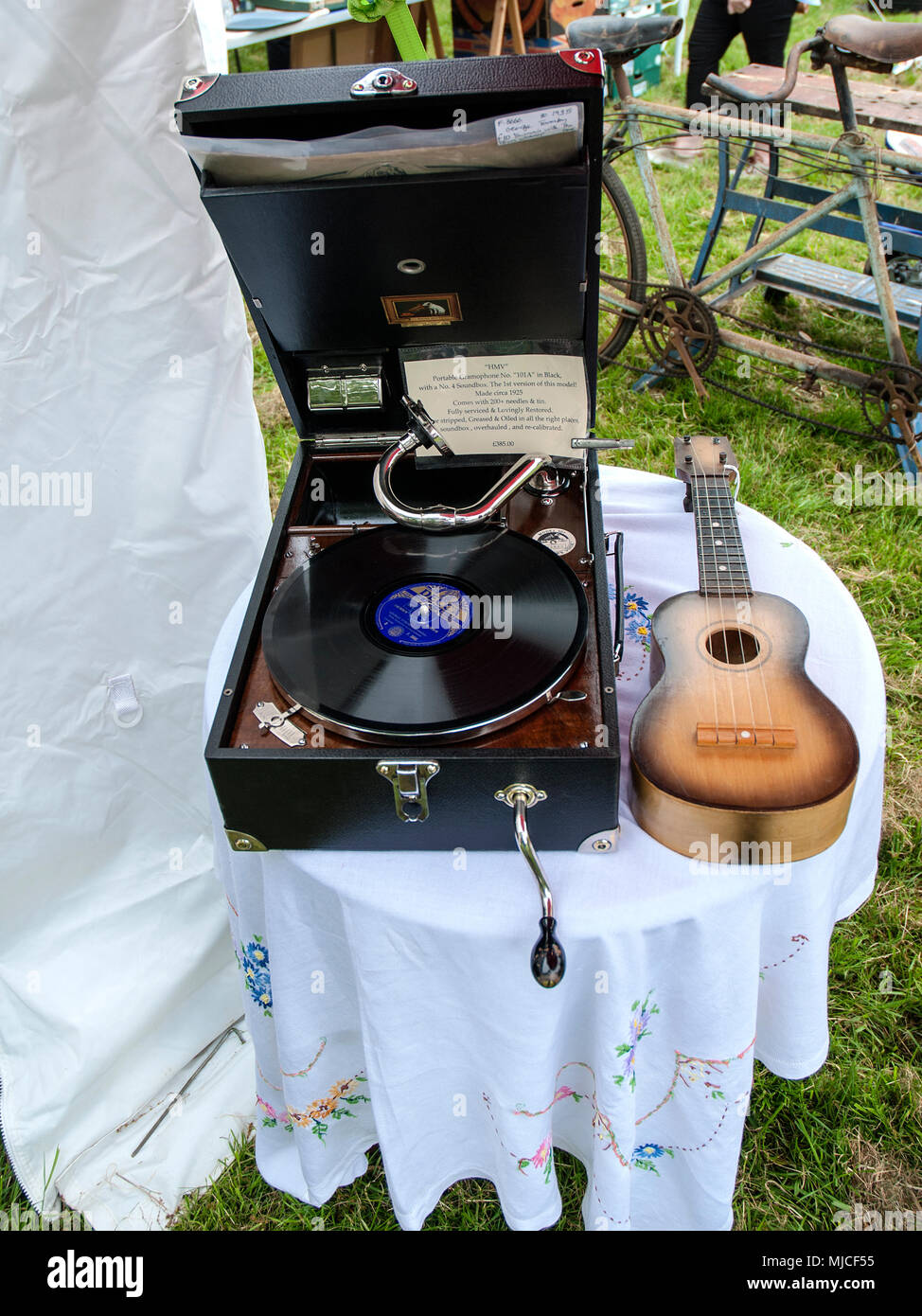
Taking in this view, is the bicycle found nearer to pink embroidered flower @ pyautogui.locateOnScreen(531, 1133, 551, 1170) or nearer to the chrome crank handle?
the chrome crank handle

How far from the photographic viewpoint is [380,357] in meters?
1.44

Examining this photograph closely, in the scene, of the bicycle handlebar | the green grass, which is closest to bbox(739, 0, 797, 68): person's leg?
the bicycle handlebar

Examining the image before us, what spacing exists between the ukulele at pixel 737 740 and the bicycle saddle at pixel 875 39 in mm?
2242

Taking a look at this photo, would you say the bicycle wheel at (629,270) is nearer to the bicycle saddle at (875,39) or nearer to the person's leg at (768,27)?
the bicycle saddle at (875,39)

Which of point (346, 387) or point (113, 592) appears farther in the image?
point (113, 592)

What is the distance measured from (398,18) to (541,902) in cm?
122

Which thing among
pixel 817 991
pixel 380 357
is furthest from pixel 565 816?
pixel 380 357

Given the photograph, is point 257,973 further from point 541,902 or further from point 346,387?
point 346,387

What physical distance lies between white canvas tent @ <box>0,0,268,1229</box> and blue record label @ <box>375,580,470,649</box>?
66 centimetres

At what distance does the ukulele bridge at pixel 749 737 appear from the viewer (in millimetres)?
1064

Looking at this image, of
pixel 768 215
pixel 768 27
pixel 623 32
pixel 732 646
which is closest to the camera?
pixel 732 646

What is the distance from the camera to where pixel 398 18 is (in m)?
1.26

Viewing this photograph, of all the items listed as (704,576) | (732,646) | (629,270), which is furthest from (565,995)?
(629,270)
